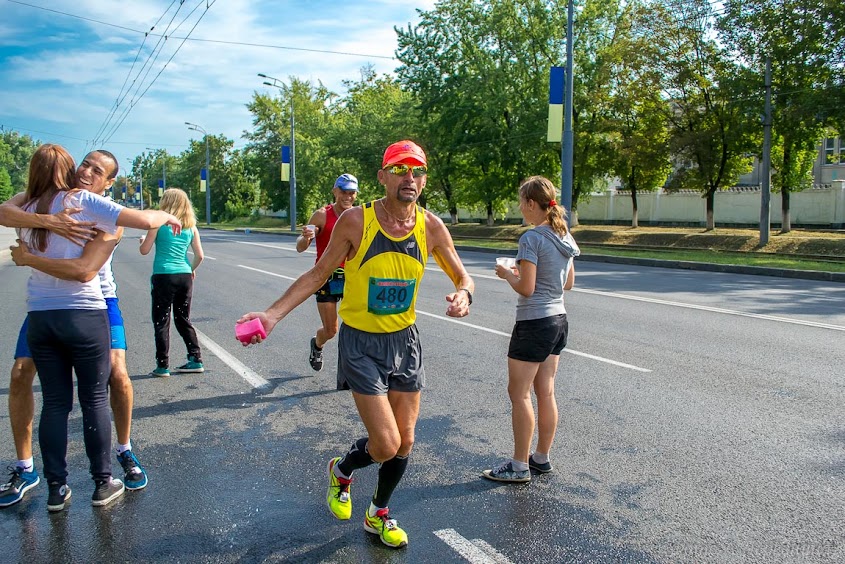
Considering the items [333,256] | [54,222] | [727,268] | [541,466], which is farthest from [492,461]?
[727,268]

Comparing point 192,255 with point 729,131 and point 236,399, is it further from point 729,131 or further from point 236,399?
point 729,131

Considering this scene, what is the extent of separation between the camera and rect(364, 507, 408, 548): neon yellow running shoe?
334 centimetres

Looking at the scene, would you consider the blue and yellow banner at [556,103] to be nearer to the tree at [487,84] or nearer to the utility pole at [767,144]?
the utility pole at [767,144]

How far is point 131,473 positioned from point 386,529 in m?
1.61

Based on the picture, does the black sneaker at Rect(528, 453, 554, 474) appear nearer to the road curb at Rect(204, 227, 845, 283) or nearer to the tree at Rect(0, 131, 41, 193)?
the road curb at Rect(204, 227, 845, 283)

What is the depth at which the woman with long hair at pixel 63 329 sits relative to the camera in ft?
11.6

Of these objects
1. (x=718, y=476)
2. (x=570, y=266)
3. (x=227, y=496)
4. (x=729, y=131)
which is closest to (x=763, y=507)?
(x=718, y=476)

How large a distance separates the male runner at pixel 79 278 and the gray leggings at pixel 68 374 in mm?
226

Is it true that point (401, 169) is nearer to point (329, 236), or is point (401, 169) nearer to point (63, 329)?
point (63, 329)

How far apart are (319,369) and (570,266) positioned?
3253mm

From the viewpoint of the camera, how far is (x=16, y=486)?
3840 mm

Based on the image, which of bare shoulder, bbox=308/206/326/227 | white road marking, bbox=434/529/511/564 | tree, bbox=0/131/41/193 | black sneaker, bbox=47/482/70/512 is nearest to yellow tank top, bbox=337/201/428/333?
white road marking, bbox=434/529/511/564

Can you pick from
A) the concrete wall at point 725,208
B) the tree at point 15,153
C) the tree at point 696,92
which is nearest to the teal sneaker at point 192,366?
the tree at point 696,92

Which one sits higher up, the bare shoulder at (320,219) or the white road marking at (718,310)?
the bare shoulder at (320,219)
